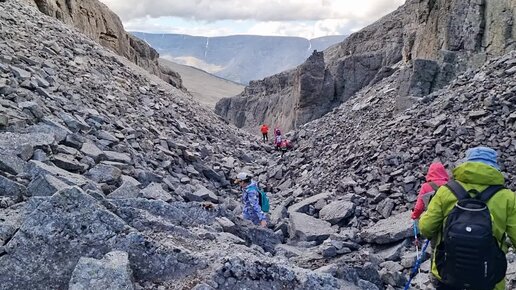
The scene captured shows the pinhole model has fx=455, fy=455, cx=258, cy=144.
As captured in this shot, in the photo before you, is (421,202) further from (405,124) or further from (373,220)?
(405,124)

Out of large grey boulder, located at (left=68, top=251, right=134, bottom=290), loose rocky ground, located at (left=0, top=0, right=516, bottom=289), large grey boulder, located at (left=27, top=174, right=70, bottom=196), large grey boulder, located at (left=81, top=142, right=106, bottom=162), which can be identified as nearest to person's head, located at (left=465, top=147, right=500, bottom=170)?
loose rocky ground, located at (left=0, top=0, right=516, bottom=289)

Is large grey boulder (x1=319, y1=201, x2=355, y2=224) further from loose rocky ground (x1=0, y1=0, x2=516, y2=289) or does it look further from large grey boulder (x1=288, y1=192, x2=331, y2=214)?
large grey boulder (x1=288, y1=192, x2=331, y2=214)

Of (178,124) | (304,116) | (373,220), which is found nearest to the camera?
(373,220)

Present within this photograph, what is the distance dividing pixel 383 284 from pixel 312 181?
7.73 metres

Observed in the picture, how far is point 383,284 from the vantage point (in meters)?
6.65

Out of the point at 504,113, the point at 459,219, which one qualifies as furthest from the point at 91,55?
the point at 459,219

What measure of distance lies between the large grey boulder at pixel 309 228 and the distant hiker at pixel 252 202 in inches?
30.4

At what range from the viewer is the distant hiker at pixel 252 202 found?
9344 millimetres

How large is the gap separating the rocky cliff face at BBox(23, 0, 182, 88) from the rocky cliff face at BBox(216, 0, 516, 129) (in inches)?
488

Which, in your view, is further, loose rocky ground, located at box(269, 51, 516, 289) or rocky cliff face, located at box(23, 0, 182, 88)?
rocky cliff face, located at box(23, 0, 182, 88)

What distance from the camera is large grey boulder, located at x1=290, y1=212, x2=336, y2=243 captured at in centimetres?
942

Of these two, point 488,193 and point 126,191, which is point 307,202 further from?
point 488,193

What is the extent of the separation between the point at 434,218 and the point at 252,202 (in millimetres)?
5590

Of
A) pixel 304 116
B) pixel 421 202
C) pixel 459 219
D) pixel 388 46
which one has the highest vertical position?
pixel 388 46
